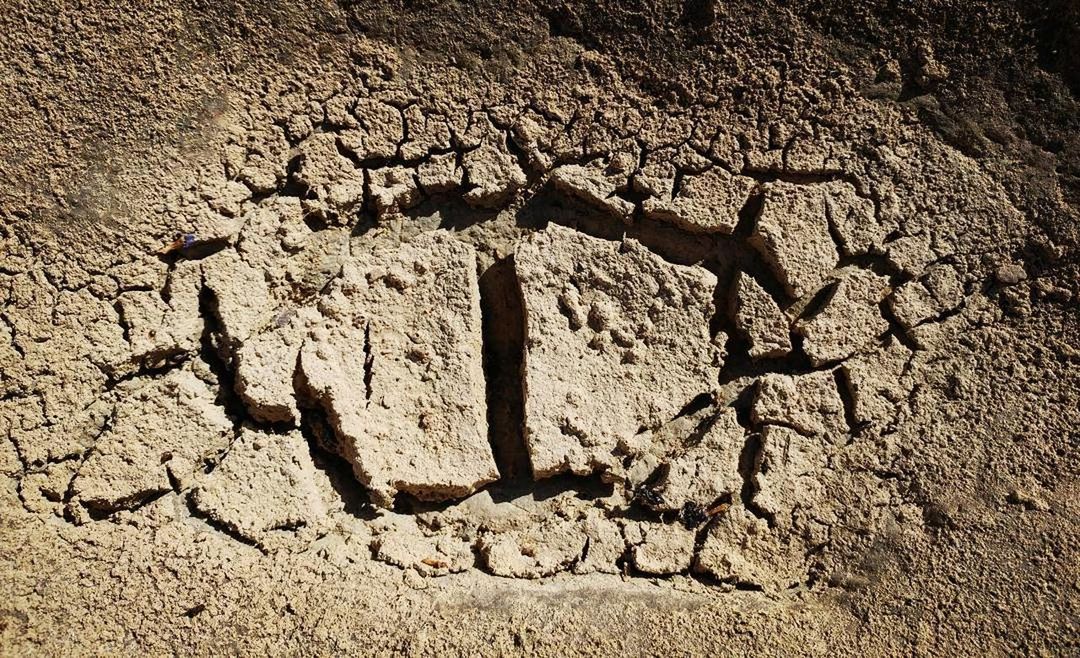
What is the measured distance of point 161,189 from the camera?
1.52 meters

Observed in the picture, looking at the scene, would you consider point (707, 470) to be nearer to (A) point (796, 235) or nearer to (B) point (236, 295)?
(A) point (796, 235)

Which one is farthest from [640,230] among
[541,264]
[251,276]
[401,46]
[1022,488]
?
[1022,488]

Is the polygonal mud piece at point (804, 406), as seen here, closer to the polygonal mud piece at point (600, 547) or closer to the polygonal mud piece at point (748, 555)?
the polygonal mud piece at point (748, 555)

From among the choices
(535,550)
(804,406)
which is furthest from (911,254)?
(535,550)

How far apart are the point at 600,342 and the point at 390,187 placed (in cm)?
48

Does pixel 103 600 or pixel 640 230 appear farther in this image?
pixel 640 230

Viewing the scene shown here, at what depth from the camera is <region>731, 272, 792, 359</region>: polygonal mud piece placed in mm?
1669

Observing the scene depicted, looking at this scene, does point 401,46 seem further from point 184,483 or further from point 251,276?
point 184,483

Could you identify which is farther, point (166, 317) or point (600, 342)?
point (600, 342)

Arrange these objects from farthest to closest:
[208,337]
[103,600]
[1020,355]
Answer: [1020,355] < [208,337] < [103,600]

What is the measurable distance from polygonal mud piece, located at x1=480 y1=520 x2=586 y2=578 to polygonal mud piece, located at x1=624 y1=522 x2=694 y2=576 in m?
0.10

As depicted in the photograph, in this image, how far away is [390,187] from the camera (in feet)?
5.32

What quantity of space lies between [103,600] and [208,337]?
0.46m

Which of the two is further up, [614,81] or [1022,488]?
[614,81]
